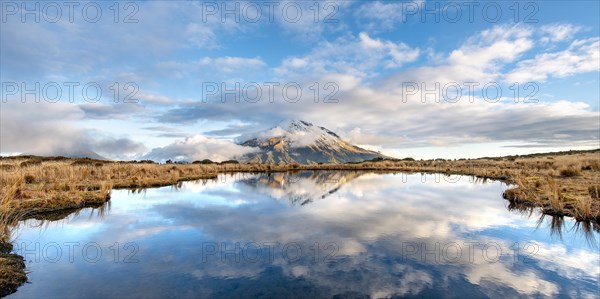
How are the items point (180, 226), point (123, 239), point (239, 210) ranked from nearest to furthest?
1. point (123, 239)
2. point (180, 226)
3. point (239, 210)

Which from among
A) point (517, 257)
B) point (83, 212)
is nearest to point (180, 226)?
point (83, 212)

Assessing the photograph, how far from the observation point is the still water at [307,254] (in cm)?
699

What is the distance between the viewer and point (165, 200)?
2020 cm

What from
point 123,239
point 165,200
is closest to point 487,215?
point 123,239

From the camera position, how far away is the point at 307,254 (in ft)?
30.5

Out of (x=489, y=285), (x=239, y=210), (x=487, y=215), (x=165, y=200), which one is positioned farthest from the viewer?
(x=165, y=200)

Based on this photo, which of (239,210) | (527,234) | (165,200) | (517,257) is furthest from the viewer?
(165,200)

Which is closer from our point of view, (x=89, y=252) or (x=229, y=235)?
(x=89, y=252)

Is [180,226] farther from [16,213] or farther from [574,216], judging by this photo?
[574,216]

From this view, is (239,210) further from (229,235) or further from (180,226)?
(229,235)

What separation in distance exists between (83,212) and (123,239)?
634 centimetres

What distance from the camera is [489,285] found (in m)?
7.21

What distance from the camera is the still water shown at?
6992 mm

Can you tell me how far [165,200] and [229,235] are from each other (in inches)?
407
